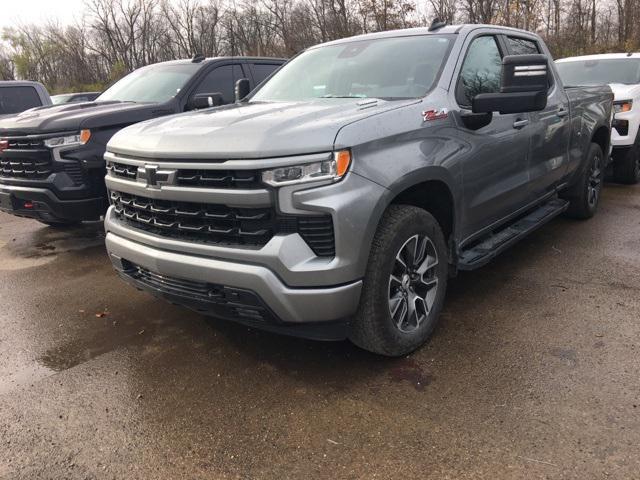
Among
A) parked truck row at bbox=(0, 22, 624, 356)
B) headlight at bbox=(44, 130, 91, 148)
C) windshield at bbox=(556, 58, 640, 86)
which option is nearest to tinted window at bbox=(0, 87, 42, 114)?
headlight at bbox=(44, 130, 91, 148)

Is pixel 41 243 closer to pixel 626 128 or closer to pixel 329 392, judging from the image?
pixel 329 392

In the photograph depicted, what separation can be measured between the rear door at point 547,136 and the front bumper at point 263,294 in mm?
2510

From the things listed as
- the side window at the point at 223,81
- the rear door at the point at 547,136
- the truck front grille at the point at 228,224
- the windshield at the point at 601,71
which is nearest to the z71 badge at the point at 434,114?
the truck front grille at the point at 228,224

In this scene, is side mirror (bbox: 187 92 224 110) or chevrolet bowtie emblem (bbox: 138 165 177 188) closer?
chevrolet bowtie emblem (bbox: 138 165 177 188)

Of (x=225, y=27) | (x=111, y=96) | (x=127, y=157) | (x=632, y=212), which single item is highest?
(x=225, y=27)

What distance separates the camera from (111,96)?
6645 millimetres

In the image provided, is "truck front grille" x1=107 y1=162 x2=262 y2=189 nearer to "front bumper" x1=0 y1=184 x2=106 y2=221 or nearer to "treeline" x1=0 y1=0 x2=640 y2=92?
"front bumper" x1=0 y1=184 x2=106 y2=221

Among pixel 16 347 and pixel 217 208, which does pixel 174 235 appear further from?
pixel 16 347

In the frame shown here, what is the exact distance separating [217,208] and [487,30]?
8.89ft

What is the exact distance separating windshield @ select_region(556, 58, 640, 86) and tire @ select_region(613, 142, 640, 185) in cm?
110

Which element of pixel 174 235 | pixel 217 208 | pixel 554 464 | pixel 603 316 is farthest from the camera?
pixel 603 316

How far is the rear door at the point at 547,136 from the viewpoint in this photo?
437cm

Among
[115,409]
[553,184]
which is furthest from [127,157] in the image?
[553,184]

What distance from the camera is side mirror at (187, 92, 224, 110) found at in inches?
200
